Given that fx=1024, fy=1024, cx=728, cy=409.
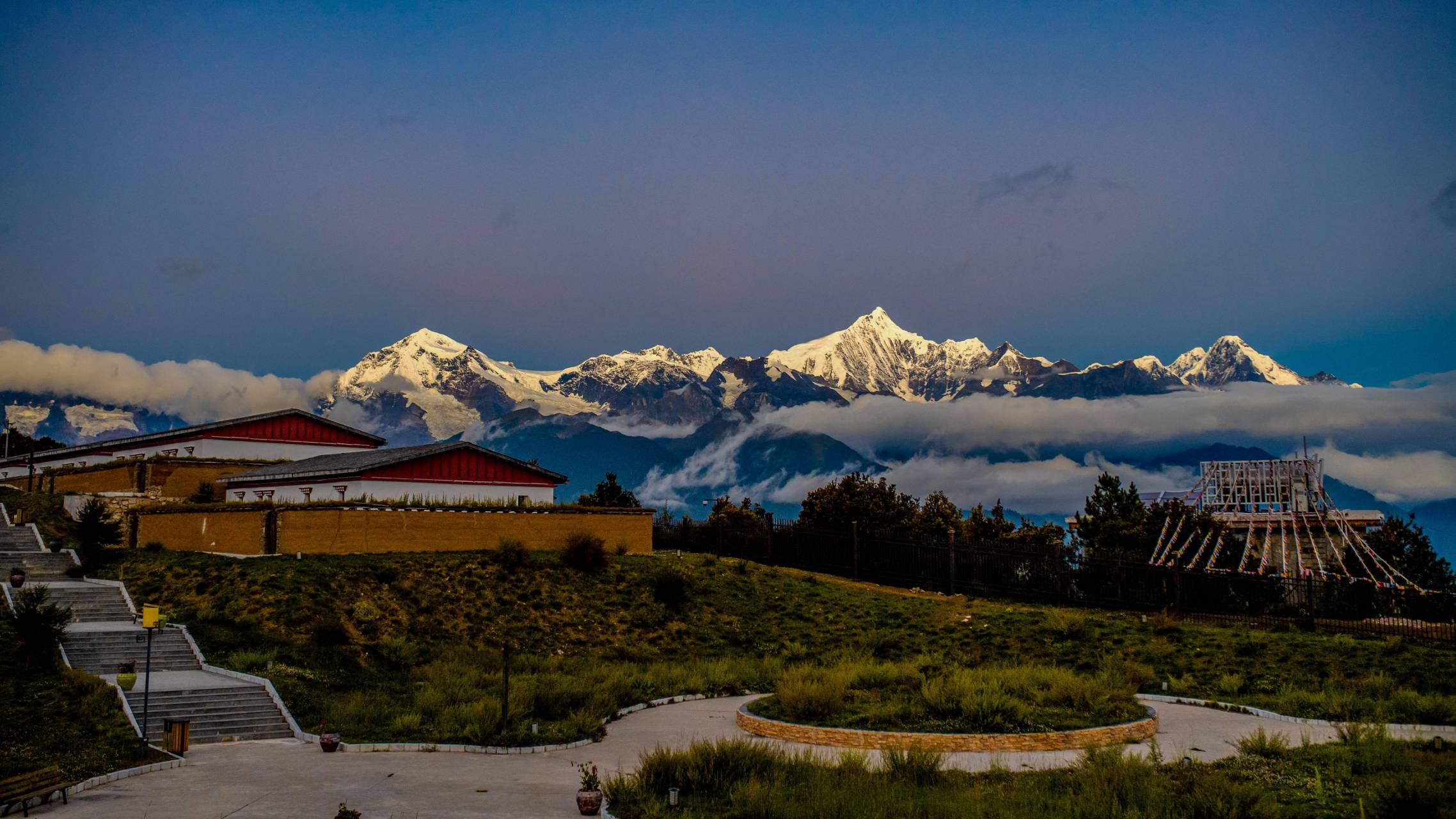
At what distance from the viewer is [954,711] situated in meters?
19.0

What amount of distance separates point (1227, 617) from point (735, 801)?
2354 centimetres

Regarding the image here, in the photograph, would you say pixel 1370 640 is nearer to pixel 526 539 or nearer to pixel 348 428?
pixel 526 539

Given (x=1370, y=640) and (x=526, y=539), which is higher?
(x=526, y=539)

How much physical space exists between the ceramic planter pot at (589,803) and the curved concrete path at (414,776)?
7.9 inches

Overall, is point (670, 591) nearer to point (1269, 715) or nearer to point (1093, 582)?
point (1093, 582)

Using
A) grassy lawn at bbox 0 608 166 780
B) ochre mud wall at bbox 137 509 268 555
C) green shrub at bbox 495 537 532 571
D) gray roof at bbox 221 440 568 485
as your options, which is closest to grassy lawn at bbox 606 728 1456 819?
grassy lawn at bbox 0 608 166 780

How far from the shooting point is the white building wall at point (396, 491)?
124 feet

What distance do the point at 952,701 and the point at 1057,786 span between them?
5205mm

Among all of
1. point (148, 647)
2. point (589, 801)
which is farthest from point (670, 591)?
point (589, 801)

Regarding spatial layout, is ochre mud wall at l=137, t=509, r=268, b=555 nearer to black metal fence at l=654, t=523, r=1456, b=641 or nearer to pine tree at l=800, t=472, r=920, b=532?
black metal fence at l=654, t=523, r=1456, b=641

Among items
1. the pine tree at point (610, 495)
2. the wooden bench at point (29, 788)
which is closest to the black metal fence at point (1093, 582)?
the pine tree at point (610, 495)

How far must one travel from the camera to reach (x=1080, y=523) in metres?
54.5

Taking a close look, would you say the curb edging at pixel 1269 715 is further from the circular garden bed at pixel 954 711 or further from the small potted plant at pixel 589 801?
the small potted plant at pixel 589 801

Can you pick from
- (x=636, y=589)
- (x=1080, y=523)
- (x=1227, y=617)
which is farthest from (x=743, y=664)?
(x=1080, y=523)
